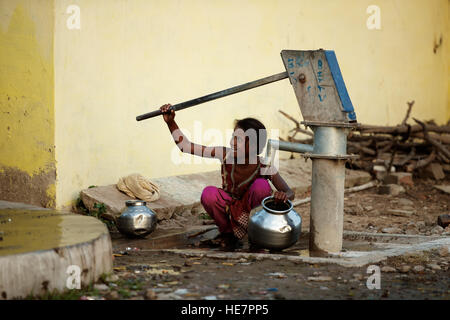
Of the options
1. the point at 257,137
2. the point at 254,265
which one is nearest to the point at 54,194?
the point at 257,137

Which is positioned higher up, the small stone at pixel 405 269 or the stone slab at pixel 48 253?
the stone slab at pixel 48 253

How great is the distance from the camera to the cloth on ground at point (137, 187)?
5594 mm

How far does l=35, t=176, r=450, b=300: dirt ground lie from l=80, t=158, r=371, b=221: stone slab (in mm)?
1209

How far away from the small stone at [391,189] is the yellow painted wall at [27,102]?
4.06 m

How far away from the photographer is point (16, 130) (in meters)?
5.05

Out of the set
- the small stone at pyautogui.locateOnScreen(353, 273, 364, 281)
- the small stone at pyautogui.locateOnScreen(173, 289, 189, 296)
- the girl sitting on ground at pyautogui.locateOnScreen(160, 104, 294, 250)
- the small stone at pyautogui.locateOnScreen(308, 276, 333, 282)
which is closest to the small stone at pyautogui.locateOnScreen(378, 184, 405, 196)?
the girl sitting on ground at pyautogui.locateOnScreen(160, 104, 294, 250)

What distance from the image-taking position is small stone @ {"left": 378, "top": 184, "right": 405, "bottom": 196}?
754 centimetres

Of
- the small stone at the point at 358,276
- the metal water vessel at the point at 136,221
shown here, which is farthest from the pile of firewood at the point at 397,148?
the small stone at the point at 358,276

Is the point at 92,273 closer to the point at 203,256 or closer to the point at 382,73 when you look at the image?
the point at 203,256

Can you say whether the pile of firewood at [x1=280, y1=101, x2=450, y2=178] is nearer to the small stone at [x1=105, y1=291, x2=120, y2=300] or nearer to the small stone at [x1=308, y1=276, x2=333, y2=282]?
the small stone at [x1=308, y1=276, x2=333, y2=282]

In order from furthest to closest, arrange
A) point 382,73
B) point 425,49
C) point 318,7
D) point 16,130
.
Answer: point 425,49 → point 382,73 → point 318,7 → point 16,130

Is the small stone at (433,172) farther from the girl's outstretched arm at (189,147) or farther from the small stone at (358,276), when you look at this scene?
the small stone at (358,276)

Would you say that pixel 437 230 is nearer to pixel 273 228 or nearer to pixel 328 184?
pixel 328 184
